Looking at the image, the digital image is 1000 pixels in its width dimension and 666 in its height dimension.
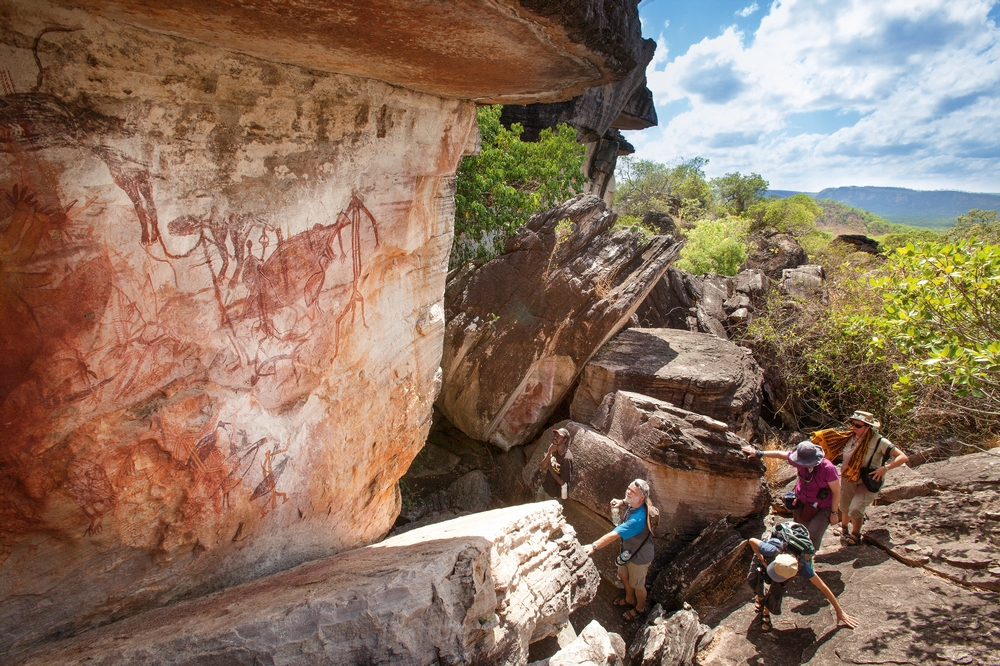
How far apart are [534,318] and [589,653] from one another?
4.84 meters

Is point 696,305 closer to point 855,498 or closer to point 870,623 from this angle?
point 855,498

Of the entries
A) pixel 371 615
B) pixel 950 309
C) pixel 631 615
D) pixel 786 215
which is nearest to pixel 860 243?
pixel 786 215

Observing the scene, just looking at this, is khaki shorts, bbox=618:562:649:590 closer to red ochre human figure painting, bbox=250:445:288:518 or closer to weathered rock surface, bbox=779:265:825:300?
red ochre human figure painting, bbox=250:445:288:518

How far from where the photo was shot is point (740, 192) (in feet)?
88.1

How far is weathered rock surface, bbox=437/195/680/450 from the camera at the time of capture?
7836 mm

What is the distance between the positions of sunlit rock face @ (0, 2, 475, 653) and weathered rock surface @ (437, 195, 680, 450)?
3.80 m

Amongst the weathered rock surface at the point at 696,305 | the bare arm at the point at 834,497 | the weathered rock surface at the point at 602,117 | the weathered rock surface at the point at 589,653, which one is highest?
the weathered rock surface at the point at 602,117

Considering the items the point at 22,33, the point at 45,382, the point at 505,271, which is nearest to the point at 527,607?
the point at 45,382

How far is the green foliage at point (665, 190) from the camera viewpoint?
25.5m

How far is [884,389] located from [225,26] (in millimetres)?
9176

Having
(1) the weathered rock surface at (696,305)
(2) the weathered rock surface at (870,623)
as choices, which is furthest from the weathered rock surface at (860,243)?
(2) the weathered rock surface at (870,623)

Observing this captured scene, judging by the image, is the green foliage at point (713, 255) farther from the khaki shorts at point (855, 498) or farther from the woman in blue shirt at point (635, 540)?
the woman in blue shirt at point (635, 540)

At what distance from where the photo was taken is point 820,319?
29.7 ft

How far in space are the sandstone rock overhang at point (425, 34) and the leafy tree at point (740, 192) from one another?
25103mm
